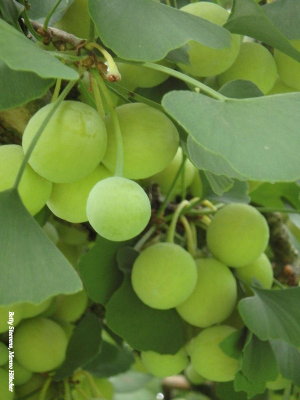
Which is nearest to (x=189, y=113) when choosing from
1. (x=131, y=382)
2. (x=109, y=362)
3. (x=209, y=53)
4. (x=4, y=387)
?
(x=209, y=53)

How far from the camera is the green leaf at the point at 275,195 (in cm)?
134

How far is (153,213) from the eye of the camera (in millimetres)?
1208

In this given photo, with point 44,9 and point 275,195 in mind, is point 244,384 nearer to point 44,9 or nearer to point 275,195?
point 275,195

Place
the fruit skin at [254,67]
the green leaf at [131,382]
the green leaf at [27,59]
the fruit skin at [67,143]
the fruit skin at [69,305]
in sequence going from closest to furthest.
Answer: the green leaf at [27,59]
the fruit skin at [67,143]
the fruit skin at [254,67]
the fruit skin at [69,305]
the green leaf at [131,382]

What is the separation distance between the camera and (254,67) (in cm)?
95

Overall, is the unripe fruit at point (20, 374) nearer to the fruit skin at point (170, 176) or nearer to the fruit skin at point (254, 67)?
the fruit skin at point (170, 176)

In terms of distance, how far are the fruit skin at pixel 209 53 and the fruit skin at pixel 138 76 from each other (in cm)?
4

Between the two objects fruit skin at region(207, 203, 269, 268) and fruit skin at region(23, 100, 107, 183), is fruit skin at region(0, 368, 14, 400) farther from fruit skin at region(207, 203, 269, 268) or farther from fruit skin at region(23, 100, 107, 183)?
fruit skin at region(23, 100, 107, 183)

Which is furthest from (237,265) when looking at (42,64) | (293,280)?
(42,64)

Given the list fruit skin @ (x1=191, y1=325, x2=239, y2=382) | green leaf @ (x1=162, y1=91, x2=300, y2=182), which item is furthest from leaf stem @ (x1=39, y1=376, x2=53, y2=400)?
green leaf @ (x1=162, y1=91, x2=300, y2=182)

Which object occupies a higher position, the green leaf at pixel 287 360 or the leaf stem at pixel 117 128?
the leaf stem at pixel 117 128

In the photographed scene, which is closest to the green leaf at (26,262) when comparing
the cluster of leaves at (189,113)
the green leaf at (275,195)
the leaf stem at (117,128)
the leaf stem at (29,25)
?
the cluster of leaves at (189,113)

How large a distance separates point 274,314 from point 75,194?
15.8 inches

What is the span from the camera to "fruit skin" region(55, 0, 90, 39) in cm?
91
